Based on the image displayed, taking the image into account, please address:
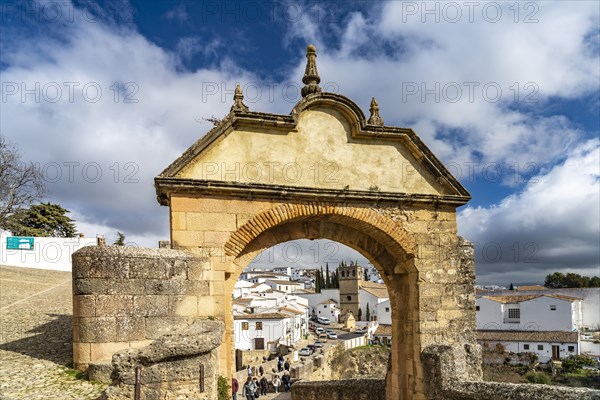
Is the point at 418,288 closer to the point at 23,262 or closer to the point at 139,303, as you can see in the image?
the point at 139,303

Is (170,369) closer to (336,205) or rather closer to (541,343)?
(336,205)

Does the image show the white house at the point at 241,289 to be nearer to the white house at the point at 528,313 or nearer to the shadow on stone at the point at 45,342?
the white house at the point at 528,313

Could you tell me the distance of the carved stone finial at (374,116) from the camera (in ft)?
28.3

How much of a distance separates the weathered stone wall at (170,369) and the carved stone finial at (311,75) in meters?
4.86

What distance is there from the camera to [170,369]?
16.0 feet

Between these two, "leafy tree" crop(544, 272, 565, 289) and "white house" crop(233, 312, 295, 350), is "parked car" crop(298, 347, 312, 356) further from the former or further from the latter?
"leafy tree" crop(544, 272, 565, 289)

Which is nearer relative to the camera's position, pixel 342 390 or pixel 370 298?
pixel 342 390

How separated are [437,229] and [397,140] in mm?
1834

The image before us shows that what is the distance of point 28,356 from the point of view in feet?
19.4

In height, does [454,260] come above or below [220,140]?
below

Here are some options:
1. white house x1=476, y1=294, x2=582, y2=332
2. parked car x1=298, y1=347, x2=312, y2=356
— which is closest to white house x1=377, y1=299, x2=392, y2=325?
white house x1=476, y1=294, x2=582, y2=332

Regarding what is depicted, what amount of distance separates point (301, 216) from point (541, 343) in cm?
4357

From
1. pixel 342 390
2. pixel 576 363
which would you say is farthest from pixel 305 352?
pixel 342 390

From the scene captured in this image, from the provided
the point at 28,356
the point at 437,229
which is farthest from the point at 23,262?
the point at 437,229
